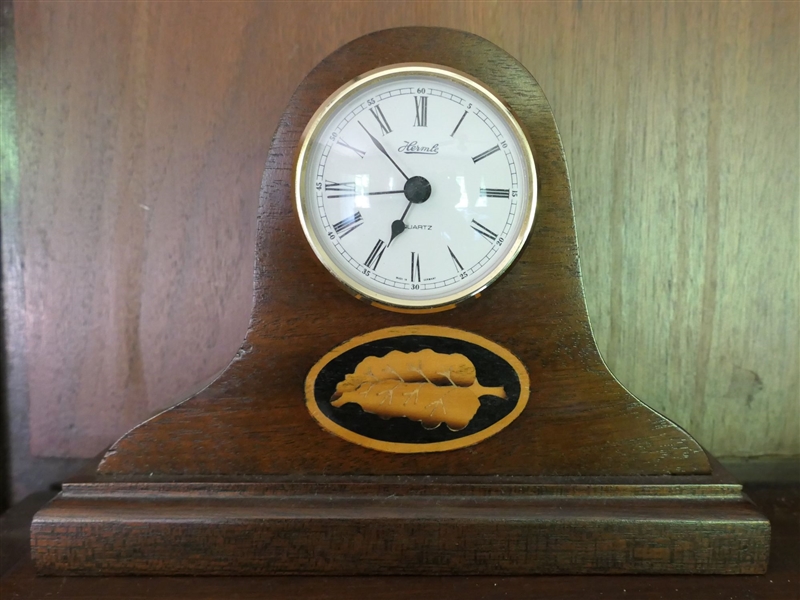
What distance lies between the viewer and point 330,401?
2.29 feet

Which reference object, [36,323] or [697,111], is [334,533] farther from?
[697,111]

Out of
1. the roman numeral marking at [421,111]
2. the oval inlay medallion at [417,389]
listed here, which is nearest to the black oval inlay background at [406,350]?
the oval inlay medallion at [417,389]

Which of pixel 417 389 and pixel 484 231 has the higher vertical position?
pixel 484 231

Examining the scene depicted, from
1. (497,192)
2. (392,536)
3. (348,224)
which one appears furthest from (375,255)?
(392,536)

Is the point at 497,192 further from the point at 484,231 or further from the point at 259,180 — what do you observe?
the point at 259,180

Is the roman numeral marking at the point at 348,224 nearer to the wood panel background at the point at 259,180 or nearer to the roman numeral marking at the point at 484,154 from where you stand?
the roman numeral marking at the point at 484,154

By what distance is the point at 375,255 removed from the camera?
704 millimetres

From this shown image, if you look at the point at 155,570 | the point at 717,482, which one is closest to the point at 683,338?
the point at 717,482

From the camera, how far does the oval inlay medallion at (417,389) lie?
0.70 meters

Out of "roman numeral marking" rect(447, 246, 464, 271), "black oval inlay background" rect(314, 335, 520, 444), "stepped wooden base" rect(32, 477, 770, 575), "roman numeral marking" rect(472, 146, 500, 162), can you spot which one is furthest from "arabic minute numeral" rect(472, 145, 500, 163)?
"stepped wooden base" rect(32, 477, 770, 575)

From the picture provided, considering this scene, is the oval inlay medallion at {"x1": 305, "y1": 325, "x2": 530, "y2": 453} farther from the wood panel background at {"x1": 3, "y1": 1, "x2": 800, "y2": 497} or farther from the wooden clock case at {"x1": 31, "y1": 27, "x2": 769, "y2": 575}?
the wood panel background at {"x1": 3, "y1": 1, "x2": 800, "y2": 497}

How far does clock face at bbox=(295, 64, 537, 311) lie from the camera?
0.69m

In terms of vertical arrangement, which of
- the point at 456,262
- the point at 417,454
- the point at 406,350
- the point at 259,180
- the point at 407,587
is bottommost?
the point at 407,587

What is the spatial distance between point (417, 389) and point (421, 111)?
33 centimetres
